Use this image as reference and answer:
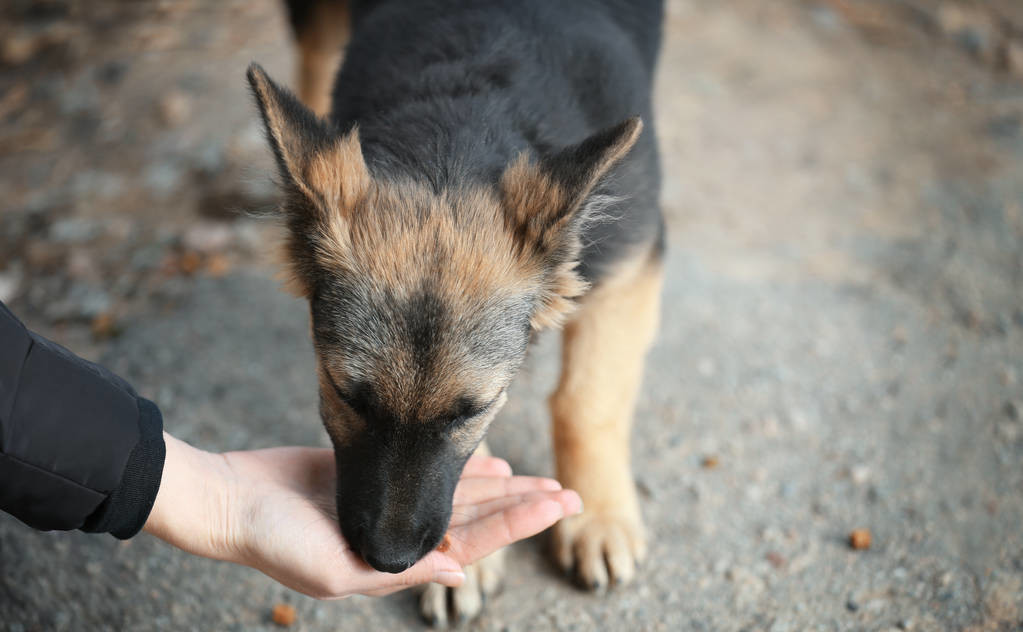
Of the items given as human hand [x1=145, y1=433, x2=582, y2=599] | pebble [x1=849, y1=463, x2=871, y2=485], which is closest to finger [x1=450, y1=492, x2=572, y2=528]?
human hand [x1=145, y1=433, x2=582, y2=599]

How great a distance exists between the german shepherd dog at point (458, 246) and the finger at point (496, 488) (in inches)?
14.7

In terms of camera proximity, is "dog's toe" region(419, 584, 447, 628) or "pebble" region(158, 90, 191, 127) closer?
Result: "dog's toe" region(419, 584, 447, 628)

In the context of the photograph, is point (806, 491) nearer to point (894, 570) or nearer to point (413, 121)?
point (894, 570)

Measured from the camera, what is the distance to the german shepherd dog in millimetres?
2406

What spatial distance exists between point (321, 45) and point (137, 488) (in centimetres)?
353

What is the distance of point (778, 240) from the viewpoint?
16.7 ft

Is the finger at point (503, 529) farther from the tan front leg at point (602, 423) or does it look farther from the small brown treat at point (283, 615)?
the small brown treat at point (283, 615)

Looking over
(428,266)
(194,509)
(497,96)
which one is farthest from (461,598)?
(497,96)

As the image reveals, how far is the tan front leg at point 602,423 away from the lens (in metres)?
3.26

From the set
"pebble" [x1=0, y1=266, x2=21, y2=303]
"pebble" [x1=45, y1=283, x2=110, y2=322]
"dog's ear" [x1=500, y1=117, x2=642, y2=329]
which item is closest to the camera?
"dog's ear" [x1=500, y1=117, x2=642, y2=329]

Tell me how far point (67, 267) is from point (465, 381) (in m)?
3.51

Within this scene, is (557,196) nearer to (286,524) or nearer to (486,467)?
(486,467)

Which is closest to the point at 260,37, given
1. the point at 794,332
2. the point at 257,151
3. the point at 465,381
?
the point at 257,151

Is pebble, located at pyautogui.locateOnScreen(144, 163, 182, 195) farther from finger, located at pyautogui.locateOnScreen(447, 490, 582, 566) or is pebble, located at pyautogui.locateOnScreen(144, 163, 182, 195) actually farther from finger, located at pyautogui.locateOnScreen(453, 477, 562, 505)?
finger, located at pyautogui.locateOnScreen(447, 490, 582, 566)
